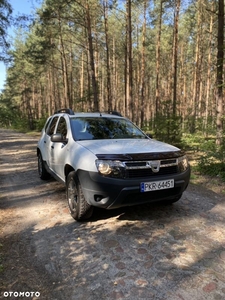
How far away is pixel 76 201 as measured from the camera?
406 cm

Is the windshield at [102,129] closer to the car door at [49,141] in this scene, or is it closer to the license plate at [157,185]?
the car door at [49,141]

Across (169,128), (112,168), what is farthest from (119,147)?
(169,128)

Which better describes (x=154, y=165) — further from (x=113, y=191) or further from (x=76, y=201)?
(x=76, y=201)

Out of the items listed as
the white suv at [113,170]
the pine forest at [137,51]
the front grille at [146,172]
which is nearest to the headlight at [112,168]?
the white suv at [113,170]

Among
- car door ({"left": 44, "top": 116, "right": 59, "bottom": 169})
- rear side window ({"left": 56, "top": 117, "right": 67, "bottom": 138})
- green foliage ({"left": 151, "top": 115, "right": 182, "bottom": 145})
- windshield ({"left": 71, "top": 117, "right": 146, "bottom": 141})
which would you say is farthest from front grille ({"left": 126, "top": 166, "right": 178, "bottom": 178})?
green foliage ({"left": 151, "top": 115, "right": 182, "bottom": 145})

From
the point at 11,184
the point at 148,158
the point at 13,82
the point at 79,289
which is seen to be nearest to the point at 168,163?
the point at 148,158

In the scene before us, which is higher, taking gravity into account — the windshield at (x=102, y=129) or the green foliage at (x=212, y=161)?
the windshield at (x=102, y=129)

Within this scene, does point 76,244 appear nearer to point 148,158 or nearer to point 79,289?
point 79,289

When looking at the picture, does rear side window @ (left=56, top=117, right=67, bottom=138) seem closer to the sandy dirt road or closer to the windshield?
the windshield

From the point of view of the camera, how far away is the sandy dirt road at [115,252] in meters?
2.49

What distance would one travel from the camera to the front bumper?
132 inches

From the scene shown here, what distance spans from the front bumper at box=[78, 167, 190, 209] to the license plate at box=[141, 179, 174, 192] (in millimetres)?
47

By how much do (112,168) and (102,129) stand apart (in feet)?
5.34

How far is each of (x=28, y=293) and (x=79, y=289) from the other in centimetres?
55
